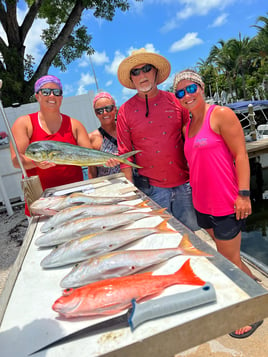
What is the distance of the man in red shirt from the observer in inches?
108

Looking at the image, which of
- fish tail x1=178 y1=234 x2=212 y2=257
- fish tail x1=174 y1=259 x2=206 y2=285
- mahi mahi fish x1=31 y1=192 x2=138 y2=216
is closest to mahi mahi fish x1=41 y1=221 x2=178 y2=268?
fish tail x1=178 y1=234 x2=212 y2=257

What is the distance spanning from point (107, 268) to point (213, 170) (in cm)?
143

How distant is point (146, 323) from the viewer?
2.82 feet

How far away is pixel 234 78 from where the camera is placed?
5247cm

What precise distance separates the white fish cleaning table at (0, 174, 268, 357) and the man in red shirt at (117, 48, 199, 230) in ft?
5.57

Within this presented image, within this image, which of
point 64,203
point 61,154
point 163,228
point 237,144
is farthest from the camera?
point 61,154

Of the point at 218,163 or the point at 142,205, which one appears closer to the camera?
the point at 142,205

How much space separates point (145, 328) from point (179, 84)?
A: 2.03 m

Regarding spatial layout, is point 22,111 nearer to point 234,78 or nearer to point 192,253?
point 192,253

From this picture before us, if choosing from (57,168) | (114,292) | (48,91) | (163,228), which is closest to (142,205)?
(163,228)

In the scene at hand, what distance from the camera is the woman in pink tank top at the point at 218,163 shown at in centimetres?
218

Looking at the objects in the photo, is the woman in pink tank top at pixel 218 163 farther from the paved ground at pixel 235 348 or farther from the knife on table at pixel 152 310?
the knife on table at pixel 152 310

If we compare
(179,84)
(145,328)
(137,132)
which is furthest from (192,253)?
(137,132)

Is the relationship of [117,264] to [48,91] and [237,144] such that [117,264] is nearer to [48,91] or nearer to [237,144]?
[237,144]
